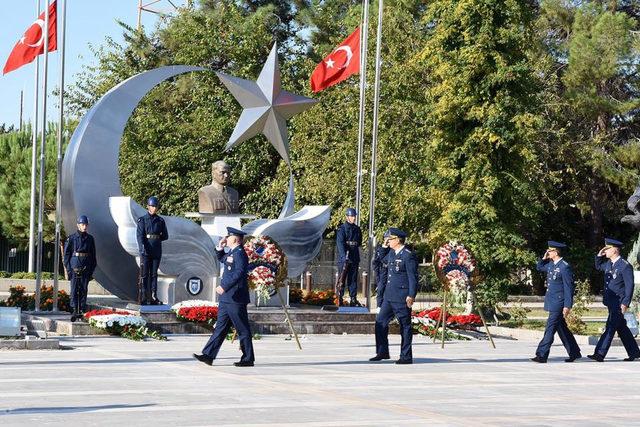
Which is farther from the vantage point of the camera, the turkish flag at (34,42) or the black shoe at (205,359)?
the turkish flag at (34,42)

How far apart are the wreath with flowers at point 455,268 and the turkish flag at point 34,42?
12.2m

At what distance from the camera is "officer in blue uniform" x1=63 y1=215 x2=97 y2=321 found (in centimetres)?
2275

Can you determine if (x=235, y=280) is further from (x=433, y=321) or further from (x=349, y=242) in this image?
(x=349, y=242)

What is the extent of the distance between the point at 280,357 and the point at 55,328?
585cm

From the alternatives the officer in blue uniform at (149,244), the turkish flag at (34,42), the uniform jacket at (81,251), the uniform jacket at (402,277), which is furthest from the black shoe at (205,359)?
the turkish flag at (34,42)

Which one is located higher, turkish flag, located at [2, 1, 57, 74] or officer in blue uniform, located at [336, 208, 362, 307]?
turkish flag, located at [2, 1, 57, 74]

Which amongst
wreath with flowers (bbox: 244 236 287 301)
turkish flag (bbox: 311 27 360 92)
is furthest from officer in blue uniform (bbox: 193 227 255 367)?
turkish flag (bbox: 311 27 360 92)

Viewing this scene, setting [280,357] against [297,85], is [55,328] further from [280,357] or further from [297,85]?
[297,85]

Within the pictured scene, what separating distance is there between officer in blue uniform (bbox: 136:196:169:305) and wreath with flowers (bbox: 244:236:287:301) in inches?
153

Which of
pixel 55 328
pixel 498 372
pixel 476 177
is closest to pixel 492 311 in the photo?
pixel 476 177

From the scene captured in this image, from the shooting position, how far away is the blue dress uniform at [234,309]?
52.4 feet

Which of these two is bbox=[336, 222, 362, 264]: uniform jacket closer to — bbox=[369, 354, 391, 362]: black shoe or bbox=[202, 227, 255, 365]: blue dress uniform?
bbox=[369, 354, 391, 362]: black shoe

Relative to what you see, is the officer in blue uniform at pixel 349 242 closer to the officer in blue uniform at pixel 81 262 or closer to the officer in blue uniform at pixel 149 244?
the officer in blue uniform at pixel 149 244

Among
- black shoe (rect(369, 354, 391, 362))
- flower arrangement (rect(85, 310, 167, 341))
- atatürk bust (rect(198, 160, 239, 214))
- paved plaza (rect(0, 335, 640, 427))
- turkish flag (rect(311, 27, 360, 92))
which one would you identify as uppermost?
turkish flag (rect(311, 27, 360, 92))
